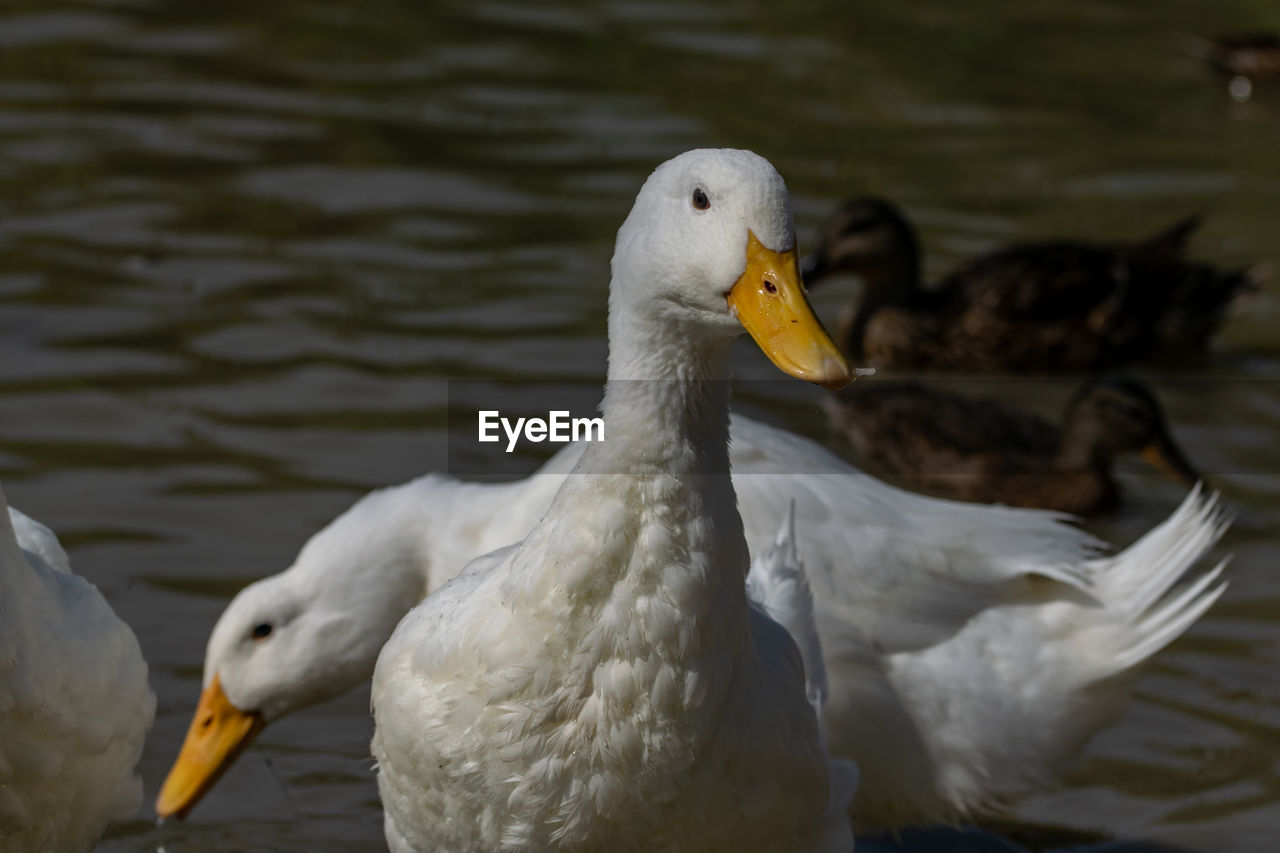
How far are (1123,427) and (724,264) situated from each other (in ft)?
12.7

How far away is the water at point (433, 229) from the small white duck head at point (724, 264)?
2167 millimetres

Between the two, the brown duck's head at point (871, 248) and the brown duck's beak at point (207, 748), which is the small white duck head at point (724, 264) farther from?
the brown duck's head at point (871, 248)

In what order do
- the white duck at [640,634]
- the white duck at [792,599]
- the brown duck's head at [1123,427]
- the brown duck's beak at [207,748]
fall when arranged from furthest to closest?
the brown duck's head at [1123,427], the brown duck's beak at [207,748], the white duck at [792,599], the white duck at [640,634]

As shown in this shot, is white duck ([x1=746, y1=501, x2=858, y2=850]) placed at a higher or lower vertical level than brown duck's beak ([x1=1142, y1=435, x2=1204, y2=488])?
higher

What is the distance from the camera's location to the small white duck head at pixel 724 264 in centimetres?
275

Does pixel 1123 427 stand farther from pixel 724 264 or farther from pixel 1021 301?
pixel 724 264

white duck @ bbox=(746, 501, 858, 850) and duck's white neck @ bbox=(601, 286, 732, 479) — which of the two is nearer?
duck's white neck @ bbox=(601, 286, 732, 479)

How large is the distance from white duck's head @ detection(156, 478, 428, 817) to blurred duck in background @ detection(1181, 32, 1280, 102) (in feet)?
25.1

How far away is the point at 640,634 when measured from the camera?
117 inches

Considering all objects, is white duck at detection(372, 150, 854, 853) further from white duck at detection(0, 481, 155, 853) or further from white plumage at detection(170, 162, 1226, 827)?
white plumage at detection(170, 162, 1226, 827)

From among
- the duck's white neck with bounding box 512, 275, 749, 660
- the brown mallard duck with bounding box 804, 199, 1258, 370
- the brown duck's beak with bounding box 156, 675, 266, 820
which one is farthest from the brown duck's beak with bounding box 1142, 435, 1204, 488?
the duck's white neck with bounding box 512, 275, 749, 660

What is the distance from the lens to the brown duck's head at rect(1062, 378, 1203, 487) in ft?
20.8

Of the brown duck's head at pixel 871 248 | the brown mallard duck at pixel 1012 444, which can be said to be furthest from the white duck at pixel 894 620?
the brown duck's head at pixel 871 248

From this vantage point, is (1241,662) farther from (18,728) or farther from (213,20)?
(213,20)
